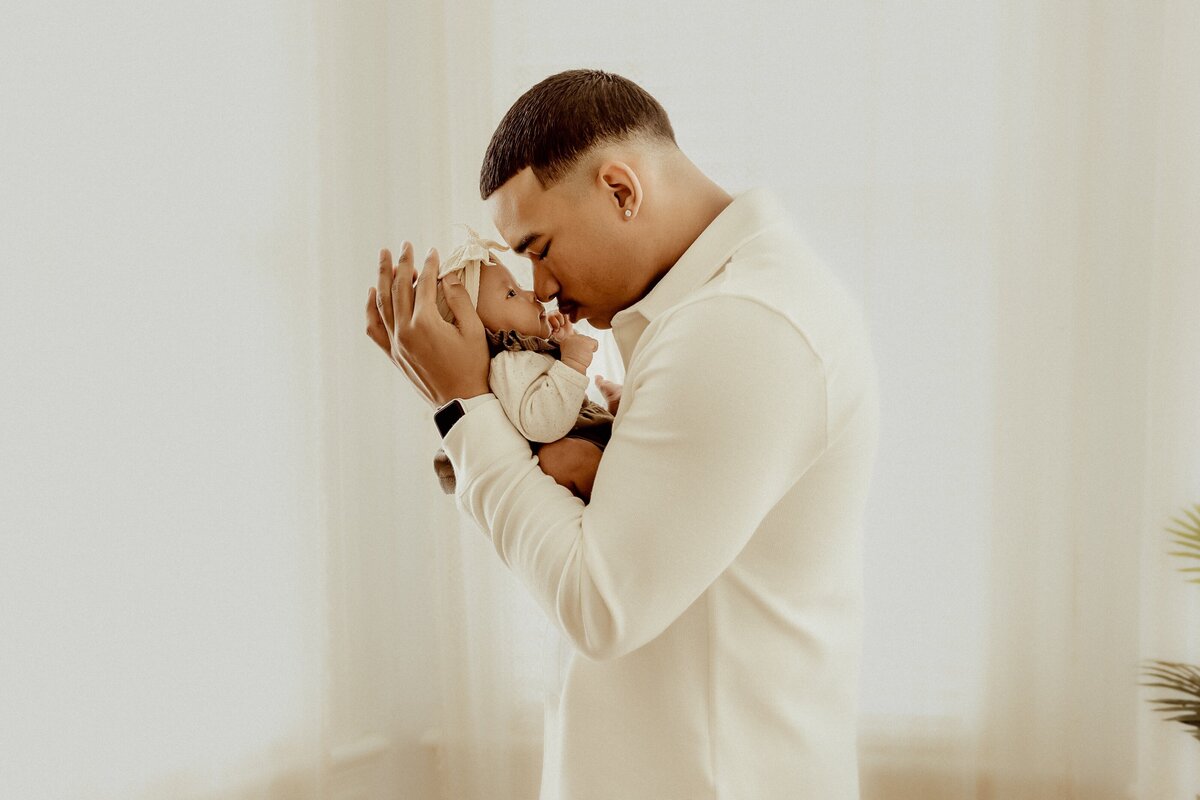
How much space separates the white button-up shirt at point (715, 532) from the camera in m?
0.85

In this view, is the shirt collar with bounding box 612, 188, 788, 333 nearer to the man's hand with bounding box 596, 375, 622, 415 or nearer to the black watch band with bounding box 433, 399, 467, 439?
the black watch band with bounding box 433, 399, 467, 439

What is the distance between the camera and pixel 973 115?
2.25 meters

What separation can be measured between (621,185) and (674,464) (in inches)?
13.3

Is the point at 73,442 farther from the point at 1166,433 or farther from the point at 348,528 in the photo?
the point at 1166,433

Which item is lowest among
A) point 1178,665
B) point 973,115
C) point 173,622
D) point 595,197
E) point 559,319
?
point 1178,665

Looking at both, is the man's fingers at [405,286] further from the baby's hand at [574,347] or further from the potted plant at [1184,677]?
the potted plant at [1184,677]

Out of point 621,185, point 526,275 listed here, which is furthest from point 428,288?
point 526,275

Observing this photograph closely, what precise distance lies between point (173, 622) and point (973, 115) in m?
2.05

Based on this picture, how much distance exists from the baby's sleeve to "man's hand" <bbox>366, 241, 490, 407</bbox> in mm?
34

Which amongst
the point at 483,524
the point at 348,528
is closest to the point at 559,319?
the point at 483,524

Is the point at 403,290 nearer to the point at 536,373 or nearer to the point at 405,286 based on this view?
the point at 405,286

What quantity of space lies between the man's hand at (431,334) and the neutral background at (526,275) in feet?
2.76

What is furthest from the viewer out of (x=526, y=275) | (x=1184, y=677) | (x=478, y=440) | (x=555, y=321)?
(x=526, y=275)

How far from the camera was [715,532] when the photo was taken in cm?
85
